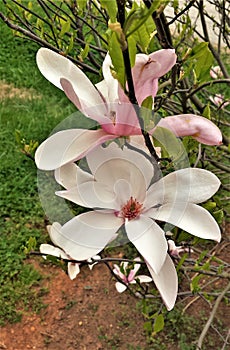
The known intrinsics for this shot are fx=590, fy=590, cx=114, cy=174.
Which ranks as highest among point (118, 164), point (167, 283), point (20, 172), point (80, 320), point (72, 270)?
point (118, 164)

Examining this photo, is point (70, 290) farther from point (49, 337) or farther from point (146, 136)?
point (146, 136)

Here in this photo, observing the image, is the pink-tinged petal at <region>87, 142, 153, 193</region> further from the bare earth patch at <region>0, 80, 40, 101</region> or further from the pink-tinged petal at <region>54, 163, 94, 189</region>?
the bare earth patch at <region>0, 80, 40, 101</region>

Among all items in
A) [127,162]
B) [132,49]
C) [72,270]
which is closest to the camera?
[132,49]

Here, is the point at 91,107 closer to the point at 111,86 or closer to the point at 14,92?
the point at 111,86

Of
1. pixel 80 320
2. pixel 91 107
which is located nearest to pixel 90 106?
pixel 91 107

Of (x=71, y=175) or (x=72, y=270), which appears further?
(x=72, y=270)

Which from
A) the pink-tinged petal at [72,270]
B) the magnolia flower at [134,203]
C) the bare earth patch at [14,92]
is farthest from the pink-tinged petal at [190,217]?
the bare earth patch at [14,92]

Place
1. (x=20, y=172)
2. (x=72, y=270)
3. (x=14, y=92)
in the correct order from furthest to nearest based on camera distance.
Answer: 1. (x=14, y=92)
2. (x=20, y=172)
3. (x=72, y=270)
